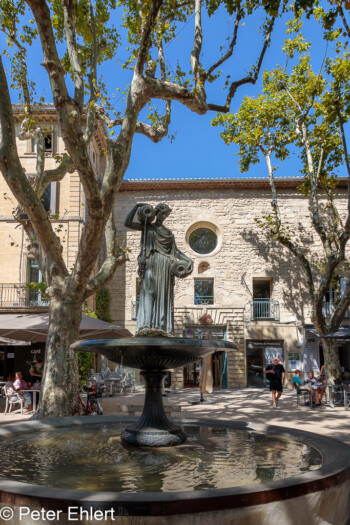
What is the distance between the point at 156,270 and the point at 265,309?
1948 cm

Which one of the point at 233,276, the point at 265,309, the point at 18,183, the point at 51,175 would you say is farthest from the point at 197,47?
the point at 265,309

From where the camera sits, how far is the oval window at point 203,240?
25.0m

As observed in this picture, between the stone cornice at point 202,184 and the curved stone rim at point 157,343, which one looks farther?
the stone cornice at point 202,184

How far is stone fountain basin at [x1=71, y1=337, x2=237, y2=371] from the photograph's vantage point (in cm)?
433

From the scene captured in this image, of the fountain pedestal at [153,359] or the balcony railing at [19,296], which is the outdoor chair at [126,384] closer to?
the balcony railing at [19,296]

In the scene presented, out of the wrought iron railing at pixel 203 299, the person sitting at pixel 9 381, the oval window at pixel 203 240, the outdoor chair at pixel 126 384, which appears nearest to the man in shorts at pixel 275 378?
the outdoor chair at pixel 126 384

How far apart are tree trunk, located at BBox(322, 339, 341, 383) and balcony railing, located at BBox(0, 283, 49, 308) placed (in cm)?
1192

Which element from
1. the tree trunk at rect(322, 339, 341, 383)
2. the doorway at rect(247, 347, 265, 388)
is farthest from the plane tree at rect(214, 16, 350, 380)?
the doorway at rect(247, 347, 265, 388)

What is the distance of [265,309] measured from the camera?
24141 mm

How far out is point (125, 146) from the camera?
29.8 ft

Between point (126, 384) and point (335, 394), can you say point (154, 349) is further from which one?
point (126, 384)

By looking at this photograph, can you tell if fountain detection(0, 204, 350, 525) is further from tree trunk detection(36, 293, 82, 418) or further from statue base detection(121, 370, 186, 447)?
tree trunk detection(36, 293, 82, 418)

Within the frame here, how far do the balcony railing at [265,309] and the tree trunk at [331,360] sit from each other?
7840 millimetres

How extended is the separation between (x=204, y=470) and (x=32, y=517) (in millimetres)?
1860
